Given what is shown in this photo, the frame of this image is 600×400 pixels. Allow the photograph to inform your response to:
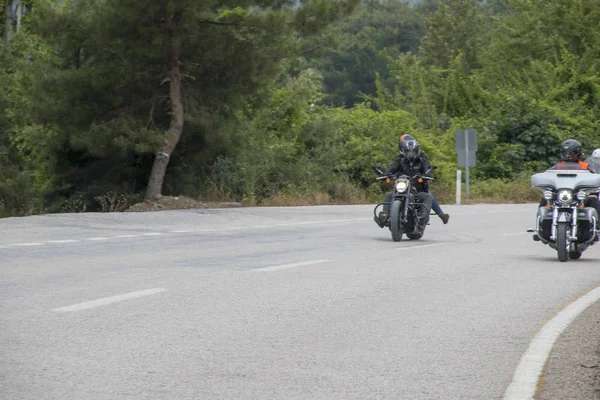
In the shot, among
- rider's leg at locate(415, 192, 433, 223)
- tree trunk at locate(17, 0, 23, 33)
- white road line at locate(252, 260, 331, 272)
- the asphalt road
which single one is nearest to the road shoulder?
the asphalt road

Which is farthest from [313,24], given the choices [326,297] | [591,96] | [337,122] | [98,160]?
[591,96]

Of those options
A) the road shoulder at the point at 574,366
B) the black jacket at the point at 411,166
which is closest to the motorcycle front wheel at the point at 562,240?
the black jacket at the point at 411,166

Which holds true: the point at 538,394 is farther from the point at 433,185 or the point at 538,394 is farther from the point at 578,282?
the point at 433,185

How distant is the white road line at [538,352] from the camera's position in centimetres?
616

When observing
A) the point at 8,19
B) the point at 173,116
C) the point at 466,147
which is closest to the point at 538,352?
the point at 173,116

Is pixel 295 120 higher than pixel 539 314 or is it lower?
higher

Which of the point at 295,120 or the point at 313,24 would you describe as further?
the point at 295,120

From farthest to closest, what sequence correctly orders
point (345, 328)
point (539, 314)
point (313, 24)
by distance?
point (313, 24) → point (539, 314) → point (345, 328)

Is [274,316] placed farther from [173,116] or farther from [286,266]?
[173,116]

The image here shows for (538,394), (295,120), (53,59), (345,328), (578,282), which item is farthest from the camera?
(295,120)

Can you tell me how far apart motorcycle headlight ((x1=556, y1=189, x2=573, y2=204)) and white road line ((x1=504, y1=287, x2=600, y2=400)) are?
13.5ft

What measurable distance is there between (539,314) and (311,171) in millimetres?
25601

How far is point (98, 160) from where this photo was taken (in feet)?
103

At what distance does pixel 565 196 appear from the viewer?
579 inches
